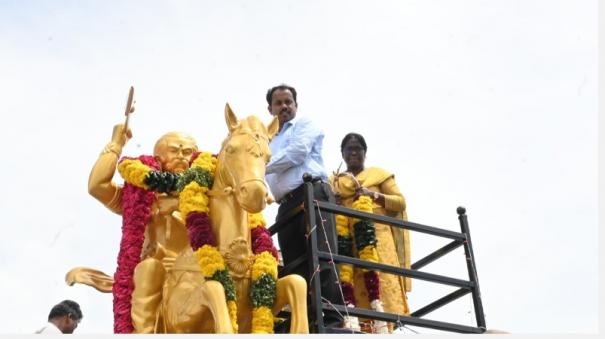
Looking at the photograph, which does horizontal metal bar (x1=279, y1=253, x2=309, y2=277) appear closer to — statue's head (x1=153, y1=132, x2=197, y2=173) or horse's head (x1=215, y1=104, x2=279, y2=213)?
horse's head (x1=215, y1=104, x2=279, y2=213)

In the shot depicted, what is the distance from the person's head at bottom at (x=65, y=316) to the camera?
7.21m

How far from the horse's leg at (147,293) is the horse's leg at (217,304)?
612 mm

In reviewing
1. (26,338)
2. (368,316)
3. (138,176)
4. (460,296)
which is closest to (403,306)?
(460,296)

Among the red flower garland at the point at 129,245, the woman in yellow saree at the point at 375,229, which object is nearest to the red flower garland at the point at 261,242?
the red flower garland at the point at 129,245

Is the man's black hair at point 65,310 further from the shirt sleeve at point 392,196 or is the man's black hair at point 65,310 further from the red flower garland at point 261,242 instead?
the shirt sleeve at point 392,196

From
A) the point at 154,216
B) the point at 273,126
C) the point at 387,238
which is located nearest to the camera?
the point at 273,126

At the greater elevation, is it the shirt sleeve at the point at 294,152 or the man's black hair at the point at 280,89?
the man's black hair at the point at 280,89

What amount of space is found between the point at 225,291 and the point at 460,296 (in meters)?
2.52

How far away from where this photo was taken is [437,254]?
28.9 feet

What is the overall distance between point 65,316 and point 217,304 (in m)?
1.35

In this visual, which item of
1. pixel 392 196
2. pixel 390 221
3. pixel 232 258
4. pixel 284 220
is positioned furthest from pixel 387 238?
pixel 232 258

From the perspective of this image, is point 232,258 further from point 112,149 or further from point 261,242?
point 112,149

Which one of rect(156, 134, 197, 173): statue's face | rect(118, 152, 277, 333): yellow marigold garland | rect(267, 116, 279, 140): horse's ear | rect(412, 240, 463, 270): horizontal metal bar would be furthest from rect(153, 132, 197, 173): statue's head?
rect(412, 240, 463, 270): horizontal metal bar

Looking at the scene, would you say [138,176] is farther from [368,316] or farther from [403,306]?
[403,306]
